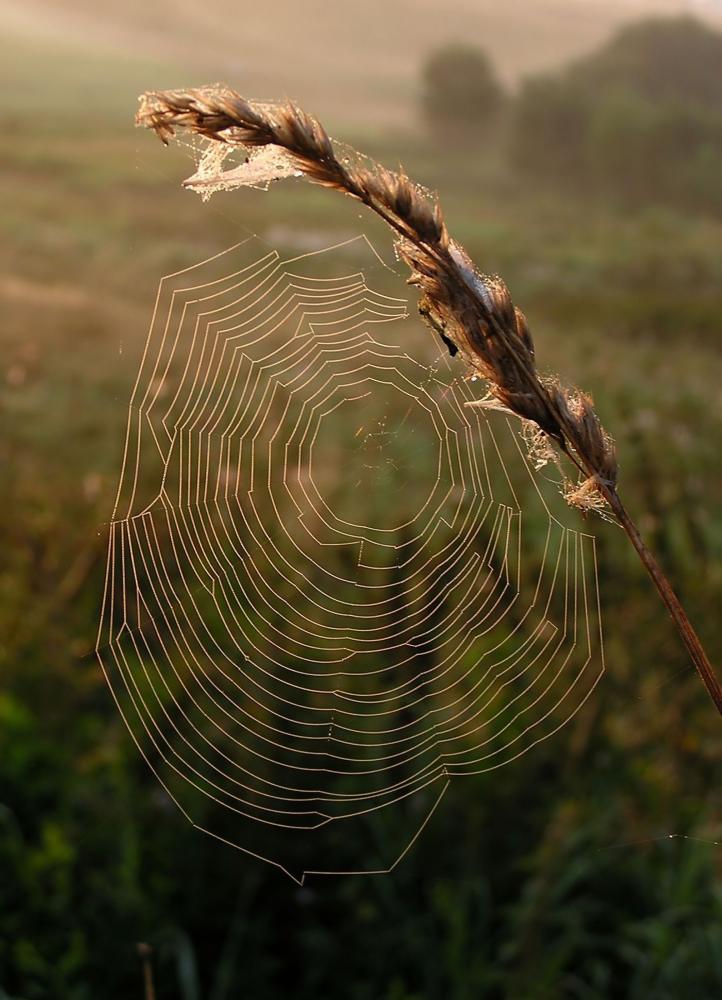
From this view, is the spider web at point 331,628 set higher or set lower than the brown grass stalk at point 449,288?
lower

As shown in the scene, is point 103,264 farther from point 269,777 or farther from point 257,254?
point 269,777

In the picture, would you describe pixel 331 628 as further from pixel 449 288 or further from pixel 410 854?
pixel 449 288

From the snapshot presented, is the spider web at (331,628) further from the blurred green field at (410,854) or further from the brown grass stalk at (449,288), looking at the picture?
the brown grass stalk at (449,288)

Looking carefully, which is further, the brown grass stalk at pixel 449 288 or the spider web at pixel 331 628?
the spider web at pixel 331 628

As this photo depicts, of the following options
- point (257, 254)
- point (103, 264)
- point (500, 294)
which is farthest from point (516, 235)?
point (500, 294)

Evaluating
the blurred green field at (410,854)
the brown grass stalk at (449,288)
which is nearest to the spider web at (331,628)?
the blurred green field at (410,854)

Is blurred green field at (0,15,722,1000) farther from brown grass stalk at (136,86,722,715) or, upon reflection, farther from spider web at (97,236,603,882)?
brown grass stalk at (136,86,722,715)

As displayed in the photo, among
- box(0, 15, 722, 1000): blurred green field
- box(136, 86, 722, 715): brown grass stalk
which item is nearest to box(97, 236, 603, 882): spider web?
box(0, 15, 722, 1000): blurred green field

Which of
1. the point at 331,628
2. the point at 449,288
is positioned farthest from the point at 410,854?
the point at 449,288
